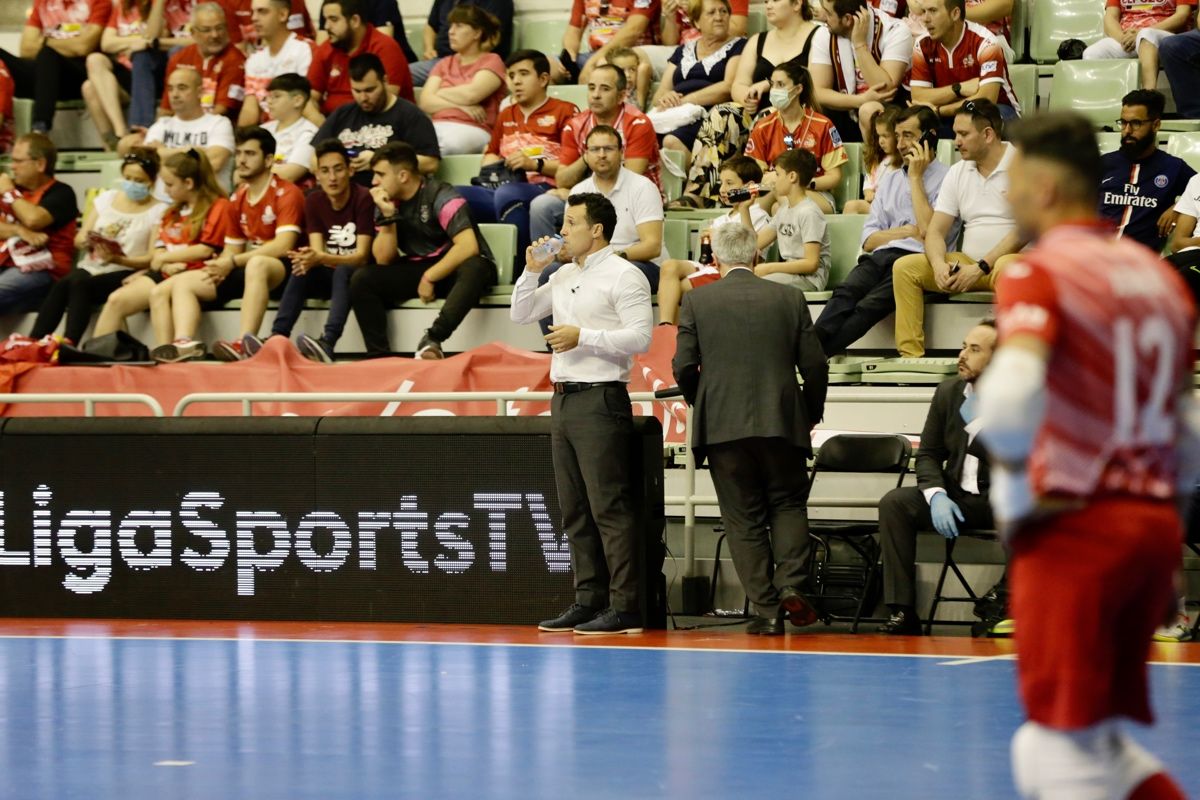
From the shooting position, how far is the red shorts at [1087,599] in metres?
3.33

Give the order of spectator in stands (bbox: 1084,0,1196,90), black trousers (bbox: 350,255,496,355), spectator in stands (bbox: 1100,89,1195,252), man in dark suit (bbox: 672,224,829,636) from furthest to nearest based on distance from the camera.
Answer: spectator in stands (bbox: 1084,0,1196,90) < black trousers (bbox: 350,255,496,355) < spectator in stands (bbox: 1100,89,1195,252) < man in dark suit (bbox: 672,224,829,636)

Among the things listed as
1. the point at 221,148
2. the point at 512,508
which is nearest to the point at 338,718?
the point at 512,508

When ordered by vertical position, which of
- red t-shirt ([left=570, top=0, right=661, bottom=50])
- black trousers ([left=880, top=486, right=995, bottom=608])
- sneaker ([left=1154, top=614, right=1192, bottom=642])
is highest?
red t-shirt ([left=570, top=0, right=661, bottom=50])

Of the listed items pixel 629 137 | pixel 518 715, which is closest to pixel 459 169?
pixel 629 137

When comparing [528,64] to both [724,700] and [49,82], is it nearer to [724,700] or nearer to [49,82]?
[49,82]

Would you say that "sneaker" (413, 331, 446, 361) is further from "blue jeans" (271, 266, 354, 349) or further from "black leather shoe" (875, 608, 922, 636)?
"black leather shoe" (875, 608, 922, 636)

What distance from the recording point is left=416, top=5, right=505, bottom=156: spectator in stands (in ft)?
44.3

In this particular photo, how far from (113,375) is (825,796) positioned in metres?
7.44

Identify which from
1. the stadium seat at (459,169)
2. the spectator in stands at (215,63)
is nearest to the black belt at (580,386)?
the stadium seat at (459,169)

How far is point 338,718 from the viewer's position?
634 centimetres

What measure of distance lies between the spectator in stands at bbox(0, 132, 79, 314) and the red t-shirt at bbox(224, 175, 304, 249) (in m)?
1.50

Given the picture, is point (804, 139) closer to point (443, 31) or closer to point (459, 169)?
point (459, 169)

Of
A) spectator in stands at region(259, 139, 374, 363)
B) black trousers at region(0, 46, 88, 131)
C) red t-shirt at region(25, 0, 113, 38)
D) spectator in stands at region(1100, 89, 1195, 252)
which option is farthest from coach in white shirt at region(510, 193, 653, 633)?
red t-shirt at region(25, 0, 113, 38)

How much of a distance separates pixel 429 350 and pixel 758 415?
317 cm
